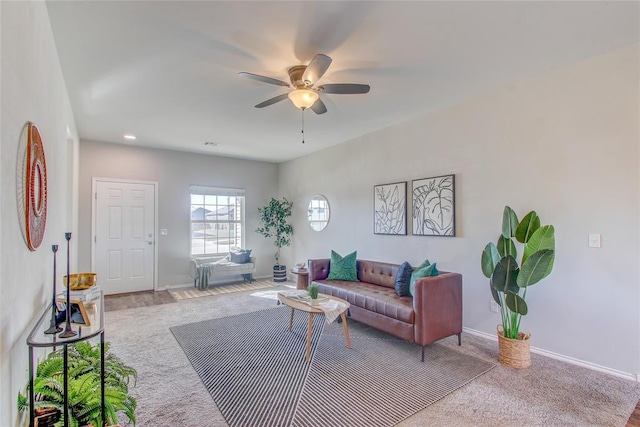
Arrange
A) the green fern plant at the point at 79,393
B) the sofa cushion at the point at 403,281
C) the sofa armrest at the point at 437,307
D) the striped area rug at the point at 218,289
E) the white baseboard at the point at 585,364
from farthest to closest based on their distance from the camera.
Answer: the striped area rug at the point at 218,289 → the sofa cushion at the point at 403,281 → the sofa armrest at the point at 437,307 → the white baseboard at the point at 585,364 → the green fern plant at the point at 79,393

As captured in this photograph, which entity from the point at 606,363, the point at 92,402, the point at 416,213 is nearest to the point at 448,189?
the point at 416,213

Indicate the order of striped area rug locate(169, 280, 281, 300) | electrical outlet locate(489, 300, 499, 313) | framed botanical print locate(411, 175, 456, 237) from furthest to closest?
striped area rug locate(169, 280, 281, 300) → framed botanical print locate(411, 175, 456, 237) → electrical outlet locate(489, 300, 499, 313)

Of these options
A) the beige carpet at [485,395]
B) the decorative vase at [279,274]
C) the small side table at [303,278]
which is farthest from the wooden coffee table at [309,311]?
the decorative vase at [279,274]

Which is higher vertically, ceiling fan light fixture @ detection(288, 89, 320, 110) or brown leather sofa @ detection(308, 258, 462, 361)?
ceiling fan light fixture @ detection(288, 89, 320, 110)

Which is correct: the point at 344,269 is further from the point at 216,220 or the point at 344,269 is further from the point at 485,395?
the point at 216,220

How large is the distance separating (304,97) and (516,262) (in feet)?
7.80

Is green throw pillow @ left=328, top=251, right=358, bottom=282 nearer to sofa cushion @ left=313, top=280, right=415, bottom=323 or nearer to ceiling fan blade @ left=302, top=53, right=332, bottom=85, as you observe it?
sofa cushion @ left=313, top=280, right=415, bottom=323

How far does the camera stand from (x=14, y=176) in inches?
56.7

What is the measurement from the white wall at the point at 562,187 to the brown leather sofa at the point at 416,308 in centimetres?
56

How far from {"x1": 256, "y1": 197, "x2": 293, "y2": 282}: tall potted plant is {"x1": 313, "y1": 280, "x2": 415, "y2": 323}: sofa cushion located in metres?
2.60

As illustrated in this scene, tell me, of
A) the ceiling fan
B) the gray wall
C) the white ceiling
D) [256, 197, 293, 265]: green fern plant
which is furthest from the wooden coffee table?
the gray wall

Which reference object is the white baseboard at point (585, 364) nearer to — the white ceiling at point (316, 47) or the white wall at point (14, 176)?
the white ceiling at point (316, 47)

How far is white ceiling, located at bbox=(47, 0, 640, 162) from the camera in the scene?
2082 millimetres

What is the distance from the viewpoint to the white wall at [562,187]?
2547 millimetres
